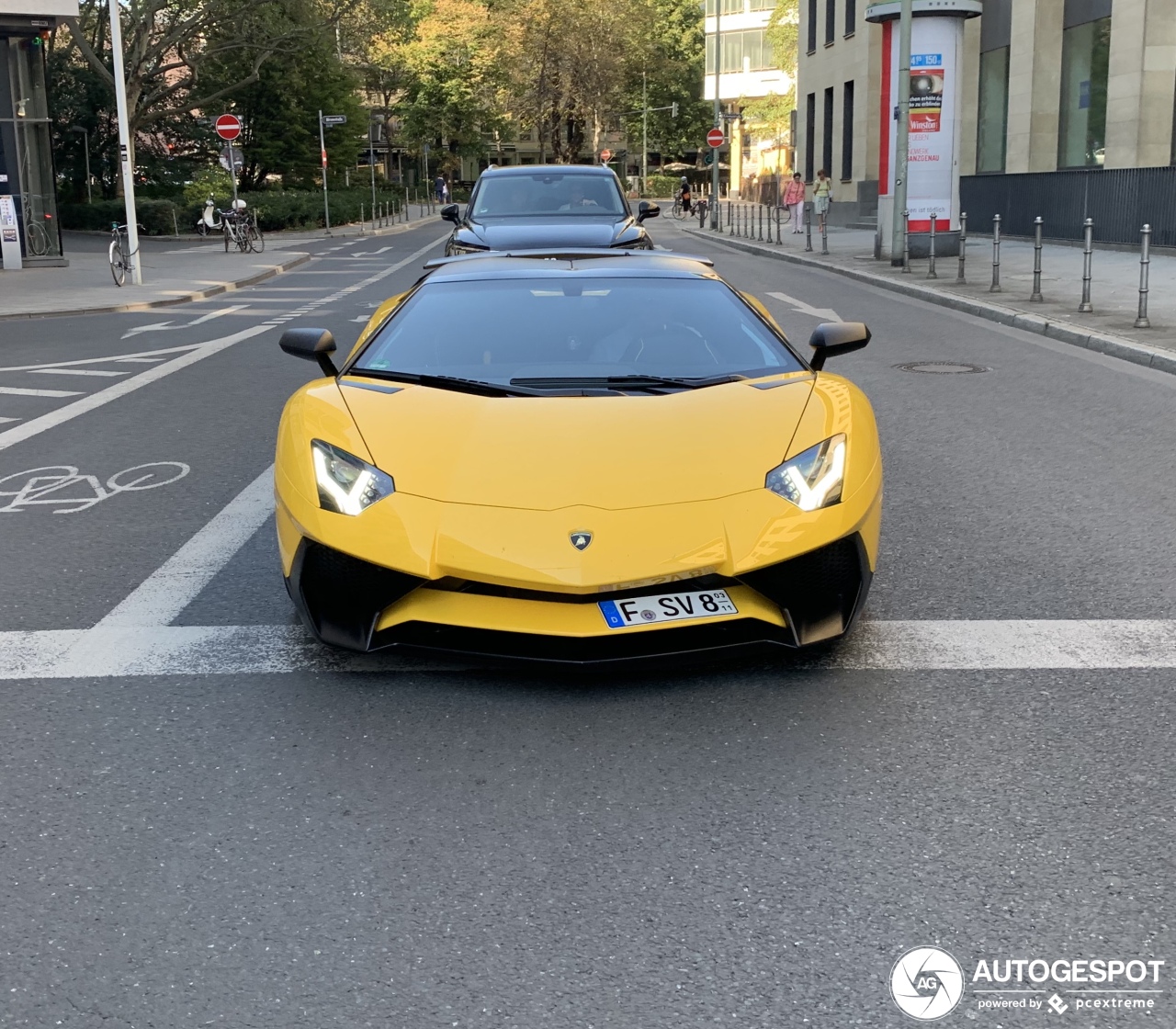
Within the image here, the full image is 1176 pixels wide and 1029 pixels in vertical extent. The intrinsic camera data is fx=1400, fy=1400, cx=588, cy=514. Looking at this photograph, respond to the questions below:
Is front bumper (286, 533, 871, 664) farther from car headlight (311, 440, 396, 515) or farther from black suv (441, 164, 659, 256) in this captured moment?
black suv (441, 164, 659, 256)

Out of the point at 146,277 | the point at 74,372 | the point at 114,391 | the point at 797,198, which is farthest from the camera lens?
the point at 797,198

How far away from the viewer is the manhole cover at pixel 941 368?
1211 centimetres

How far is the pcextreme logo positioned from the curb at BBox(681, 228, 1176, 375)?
9.91m

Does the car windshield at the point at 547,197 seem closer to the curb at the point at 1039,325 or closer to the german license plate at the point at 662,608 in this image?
the curb at the point at 1039,325

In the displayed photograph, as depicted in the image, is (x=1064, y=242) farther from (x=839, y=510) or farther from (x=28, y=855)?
(x=28, y=855)

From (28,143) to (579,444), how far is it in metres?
28.8

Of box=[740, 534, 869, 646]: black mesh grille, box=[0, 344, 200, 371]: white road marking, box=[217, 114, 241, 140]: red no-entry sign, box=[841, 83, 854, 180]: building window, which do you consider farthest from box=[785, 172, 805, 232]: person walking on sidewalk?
box=[740, 534, 869, 646]: black mesh grille

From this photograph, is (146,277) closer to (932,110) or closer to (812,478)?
(932,110)

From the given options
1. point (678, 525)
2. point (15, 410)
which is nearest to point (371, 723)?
point (678, 525)

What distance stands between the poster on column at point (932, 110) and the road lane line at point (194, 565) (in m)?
20.7

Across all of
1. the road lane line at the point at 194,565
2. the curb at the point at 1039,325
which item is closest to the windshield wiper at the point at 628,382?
the road lane line at the point at 194,565

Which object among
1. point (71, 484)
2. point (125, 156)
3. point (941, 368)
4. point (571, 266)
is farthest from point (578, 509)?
point (125, 156)

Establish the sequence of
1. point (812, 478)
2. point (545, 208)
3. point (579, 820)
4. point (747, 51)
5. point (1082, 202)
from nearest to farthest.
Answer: point (579, 820) → point (812, 478) → point (545, 208) → point (1082, 202) → point (747, 51)

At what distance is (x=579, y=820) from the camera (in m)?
3.52
